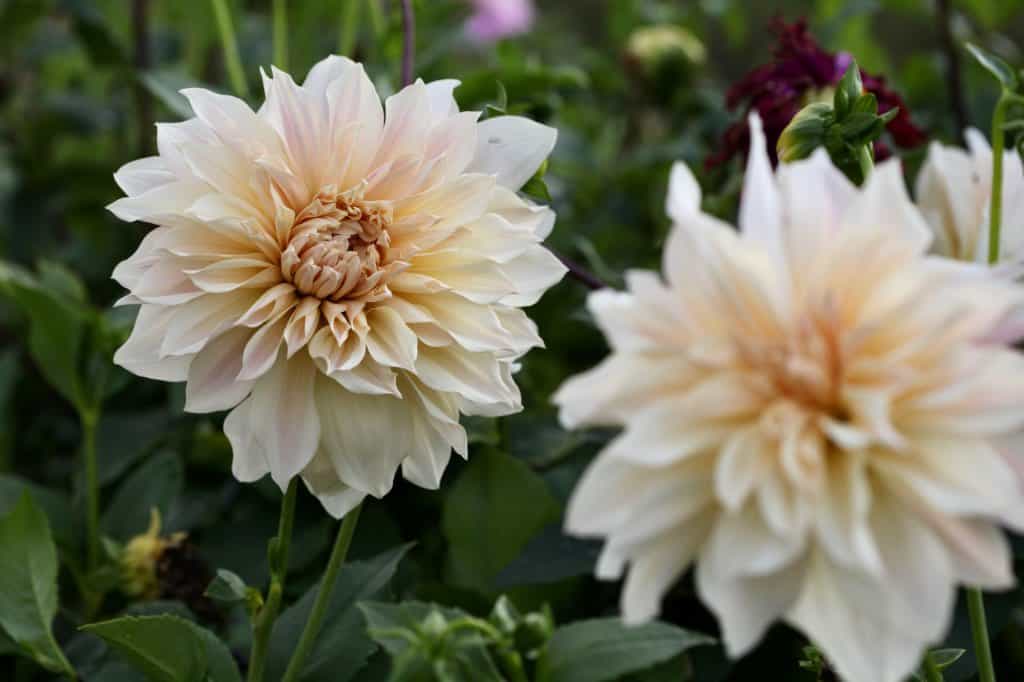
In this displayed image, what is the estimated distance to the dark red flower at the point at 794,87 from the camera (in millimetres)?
770

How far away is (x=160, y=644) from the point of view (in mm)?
551

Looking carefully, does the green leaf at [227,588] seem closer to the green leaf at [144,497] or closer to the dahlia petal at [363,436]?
the dahlia petal at [363,436]

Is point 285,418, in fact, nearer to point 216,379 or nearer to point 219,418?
point 216,379

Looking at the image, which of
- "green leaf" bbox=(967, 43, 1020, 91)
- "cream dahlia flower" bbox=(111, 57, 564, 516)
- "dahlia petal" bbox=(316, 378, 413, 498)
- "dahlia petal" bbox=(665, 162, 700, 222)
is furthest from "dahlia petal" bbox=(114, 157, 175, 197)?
"green leaf" bbox=(967, 43, 1020, 91)

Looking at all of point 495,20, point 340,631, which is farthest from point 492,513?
point 495,20

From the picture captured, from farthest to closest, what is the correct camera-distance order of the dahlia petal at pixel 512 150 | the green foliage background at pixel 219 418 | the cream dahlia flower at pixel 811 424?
the green foliage background at pixel 219 418, the dahlia petal at pixel 512 150, the cream dahlia flower at pixel 811 424

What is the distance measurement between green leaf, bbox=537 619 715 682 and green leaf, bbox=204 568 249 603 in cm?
13

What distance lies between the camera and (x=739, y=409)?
37 centimetres

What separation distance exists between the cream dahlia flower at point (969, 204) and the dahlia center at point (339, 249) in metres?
0.23

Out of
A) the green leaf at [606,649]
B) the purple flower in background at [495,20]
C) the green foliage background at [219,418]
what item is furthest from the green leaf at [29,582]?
the purple flower in background at [495,20]

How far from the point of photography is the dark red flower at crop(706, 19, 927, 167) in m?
0.77

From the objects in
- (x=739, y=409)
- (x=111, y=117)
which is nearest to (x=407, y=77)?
(x=739, y=409)

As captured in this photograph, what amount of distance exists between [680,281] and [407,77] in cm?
37

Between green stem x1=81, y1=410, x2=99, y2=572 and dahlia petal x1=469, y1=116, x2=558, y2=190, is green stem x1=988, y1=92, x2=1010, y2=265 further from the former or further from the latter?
green stem x1=81, y1=410, x2=99, y2=572
